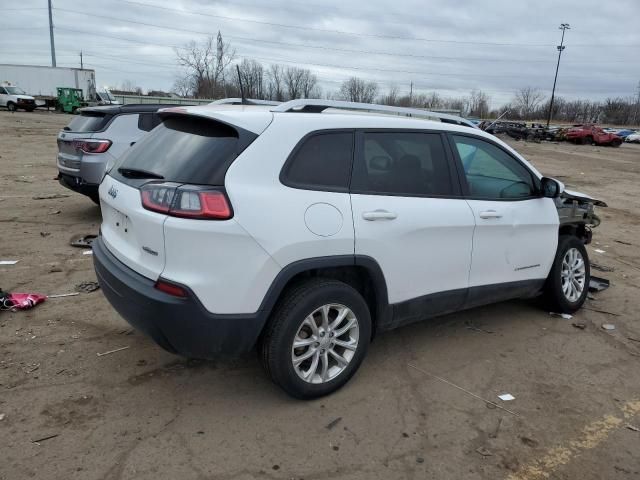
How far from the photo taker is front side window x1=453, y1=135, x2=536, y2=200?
12.9 ft

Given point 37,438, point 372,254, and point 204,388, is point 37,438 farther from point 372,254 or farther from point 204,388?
point 372,254

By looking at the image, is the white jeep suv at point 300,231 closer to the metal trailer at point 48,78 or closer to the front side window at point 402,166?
the front side window at point 402,166

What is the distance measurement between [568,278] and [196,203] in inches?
147

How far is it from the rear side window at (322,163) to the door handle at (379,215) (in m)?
0.21

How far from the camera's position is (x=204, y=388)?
337 cm

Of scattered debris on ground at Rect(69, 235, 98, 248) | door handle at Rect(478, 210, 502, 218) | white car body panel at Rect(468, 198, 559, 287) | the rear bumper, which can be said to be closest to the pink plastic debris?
scattered debris on ground at Rect(69, 235, 98, 248)

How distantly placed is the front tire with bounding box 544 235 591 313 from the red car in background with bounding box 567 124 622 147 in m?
44.5

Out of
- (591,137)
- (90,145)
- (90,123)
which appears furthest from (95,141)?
(591,137)

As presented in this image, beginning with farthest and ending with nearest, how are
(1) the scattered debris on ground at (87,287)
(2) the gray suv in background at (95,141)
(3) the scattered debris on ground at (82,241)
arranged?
(2) the gray suv in background at (95,141), (3) the scattered debris on ground at (82,241), (1) the scattered debris on ground at (87,287)

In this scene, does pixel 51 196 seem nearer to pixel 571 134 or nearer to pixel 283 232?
pixel 283 232

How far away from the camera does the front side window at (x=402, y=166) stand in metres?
3.32

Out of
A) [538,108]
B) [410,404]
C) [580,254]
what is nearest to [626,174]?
[580,254]

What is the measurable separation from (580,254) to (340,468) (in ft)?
11.4

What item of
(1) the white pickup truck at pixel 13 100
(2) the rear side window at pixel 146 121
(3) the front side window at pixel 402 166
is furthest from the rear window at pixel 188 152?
(1) the white pickup truck at pixel 13 100
